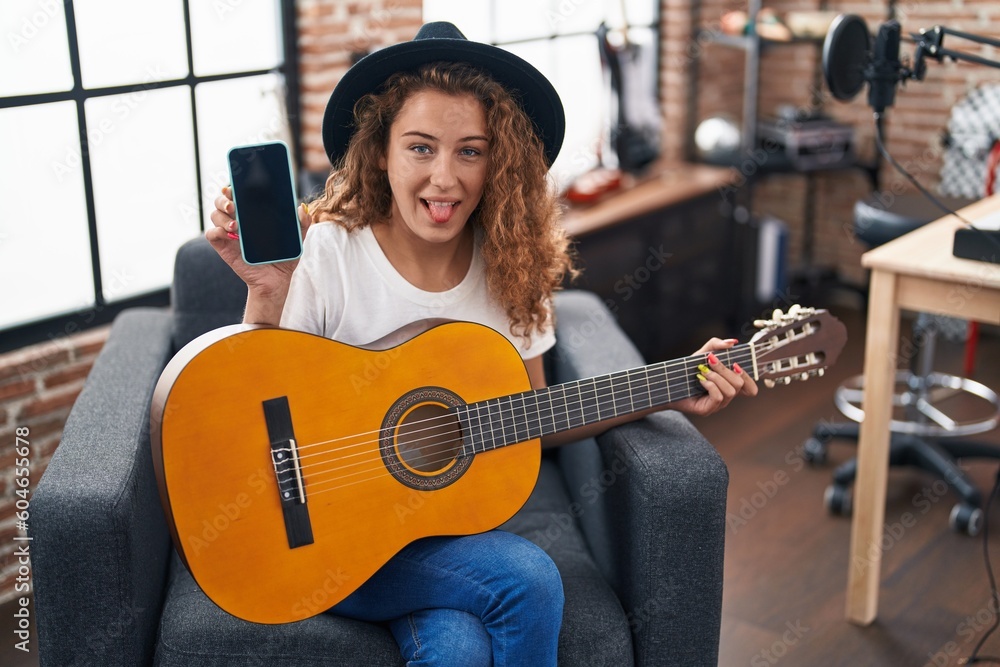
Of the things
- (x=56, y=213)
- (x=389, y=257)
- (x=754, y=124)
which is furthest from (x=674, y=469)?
(x=754, y=124)

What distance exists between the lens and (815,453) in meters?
3.16

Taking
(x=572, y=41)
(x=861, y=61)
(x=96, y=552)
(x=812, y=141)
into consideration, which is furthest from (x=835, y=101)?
(x=96, y=552)

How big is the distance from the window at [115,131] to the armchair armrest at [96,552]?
89 centimetres

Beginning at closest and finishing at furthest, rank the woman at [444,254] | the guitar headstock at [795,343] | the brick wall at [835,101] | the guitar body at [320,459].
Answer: the guitar body at [320,459], the woman at [444,254], the guitar headstock at [795,343], the brick wall at [835,101]

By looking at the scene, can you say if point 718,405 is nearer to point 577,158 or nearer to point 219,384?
point 219,384

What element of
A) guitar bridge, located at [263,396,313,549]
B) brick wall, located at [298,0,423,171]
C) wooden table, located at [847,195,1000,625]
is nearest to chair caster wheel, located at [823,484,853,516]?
wooden table, located at [847,195,1000,625]

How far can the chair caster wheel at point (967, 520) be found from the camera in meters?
2.76

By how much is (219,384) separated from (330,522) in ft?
0.88

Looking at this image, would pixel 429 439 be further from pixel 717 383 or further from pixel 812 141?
pixel 812 141

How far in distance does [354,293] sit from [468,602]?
56 cm

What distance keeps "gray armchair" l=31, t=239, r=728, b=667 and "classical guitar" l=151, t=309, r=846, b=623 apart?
0.10 metres

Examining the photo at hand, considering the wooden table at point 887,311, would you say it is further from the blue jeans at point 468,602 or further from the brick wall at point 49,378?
the brick wall at point 49,378

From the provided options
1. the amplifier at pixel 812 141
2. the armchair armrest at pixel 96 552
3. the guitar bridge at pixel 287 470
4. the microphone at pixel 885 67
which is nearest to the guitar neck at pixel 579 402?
the guitar bridge at pixel 287 470

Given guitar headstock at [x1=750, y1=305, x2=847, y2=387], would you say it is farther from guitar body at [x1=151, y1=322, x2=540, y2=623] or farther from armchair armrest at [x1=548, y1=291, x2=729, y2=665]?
guitar body at [x1=151, y1=322, x2=540, y2=623]
